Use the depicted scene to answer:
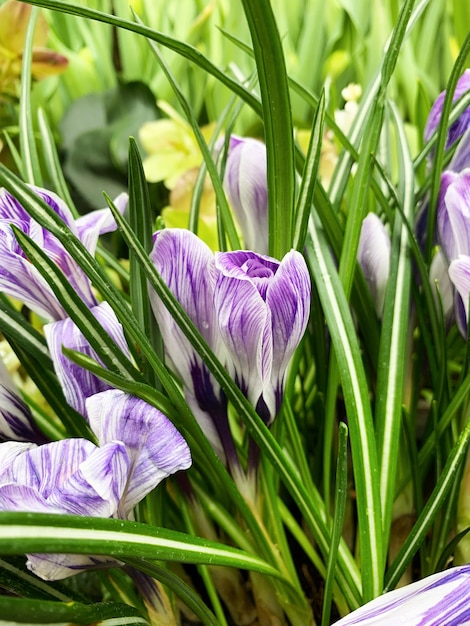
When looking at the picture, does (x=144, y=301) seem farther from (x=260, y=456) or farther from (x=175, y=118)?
(x=175, y=118)

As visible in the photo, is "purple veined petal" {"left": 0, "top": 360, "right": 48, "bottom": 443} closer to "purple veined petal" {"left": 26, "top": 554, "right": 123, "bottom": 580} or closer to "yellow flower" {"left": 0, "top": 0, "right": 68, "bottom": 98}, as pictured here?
"purple veined petal" {"left": 26, "top": 554, "right": 123, "bottom": 580}

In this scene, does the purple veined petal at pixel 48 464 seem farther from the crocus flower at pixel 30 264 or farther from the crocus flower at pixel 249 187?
the crocus flower at pixel 249 187

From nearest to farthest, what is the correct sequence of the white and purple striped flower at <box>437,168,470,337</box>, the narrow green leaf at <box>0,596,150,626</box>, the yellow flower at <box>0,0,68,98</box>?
the narrow green leaf at <box>0,596,150,626</box> → the white and purple striped flower at <box>437,168,470,337</box> → the yellow flower at <box>0,0,68,98</box>

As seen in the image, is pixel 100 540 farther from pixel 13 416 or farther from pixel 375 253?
pixel 375 253

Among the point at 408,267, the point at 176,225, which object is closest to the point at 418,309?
the point at 408,267

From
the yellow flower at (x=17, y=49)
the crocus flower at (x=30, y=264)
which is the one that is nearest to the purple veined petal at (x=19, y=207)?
the crocus flower at (x=30, y=264)

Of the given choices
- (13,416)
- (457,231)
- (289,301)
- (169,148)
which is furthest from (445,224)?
(169,148)

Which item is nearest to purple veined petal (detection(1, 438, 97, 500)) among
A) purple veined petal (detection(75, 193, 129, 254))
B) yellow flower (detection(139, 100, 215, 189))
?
purple veined petal (detection(75, 193, 129, 254))
